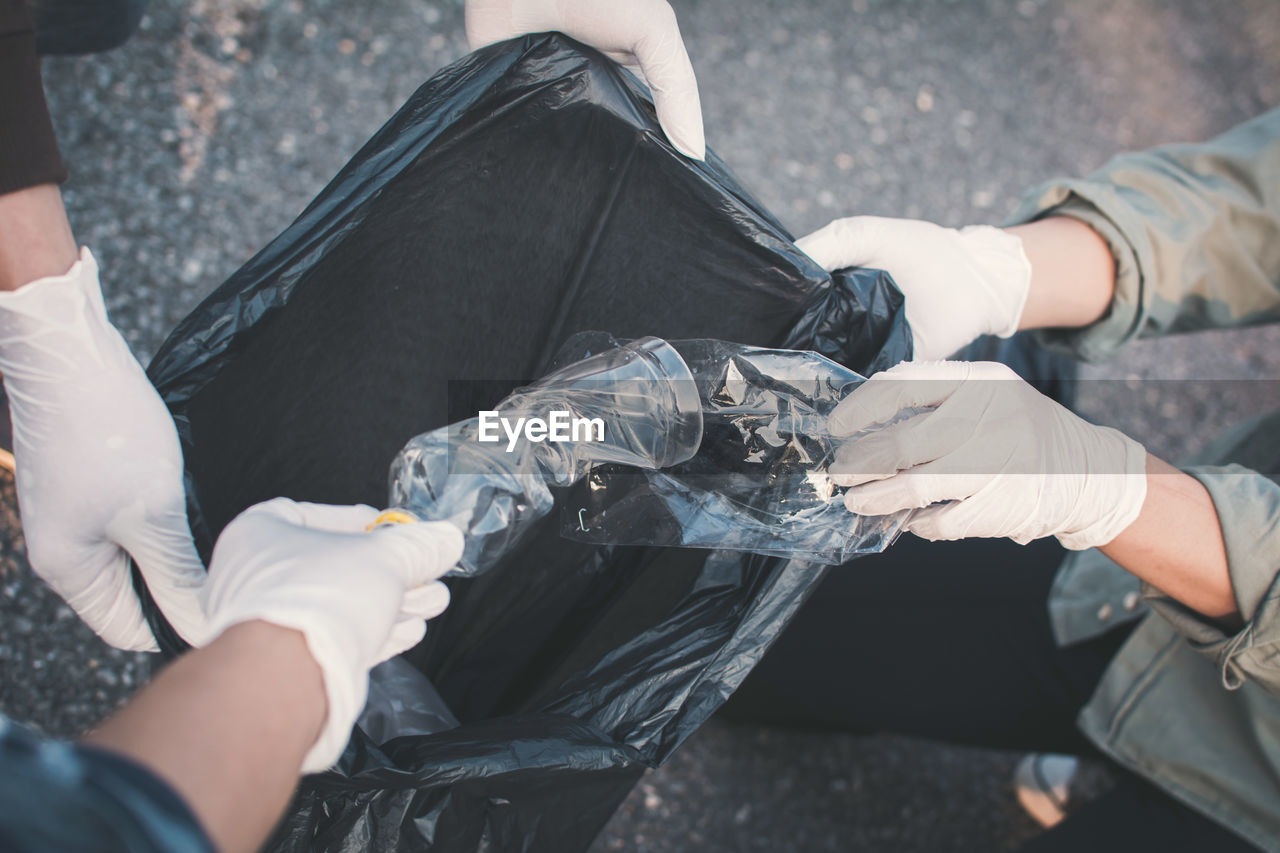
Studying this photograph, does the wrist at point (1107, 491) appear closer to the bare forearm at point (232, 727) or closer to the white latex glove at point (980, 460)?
the white latex glove at point (980, 460)

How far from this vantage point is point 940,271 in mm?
875

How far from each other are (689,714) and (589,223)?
1.61ft

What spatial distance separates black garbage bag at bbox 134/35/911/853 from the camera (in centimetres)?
62

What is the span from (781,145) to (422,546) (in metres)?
1.34

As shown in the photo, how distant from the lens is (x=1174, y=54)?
185cm

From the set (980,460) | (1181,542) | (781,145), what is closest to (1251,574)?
(1181,542)

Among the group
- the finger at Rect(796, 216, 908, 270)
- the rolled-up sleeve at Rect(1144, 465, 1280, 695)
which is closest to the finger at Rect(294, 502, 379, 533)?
the finger at Rect(796, 216, 908, 270)

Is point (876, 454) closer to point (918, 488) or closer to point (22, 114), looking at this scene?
point (918, 488)

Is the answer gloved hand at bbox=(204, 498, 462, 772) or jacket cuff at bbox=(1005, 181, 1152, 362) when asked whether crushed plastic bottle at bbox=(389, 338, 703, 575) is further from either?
jacket cuff at bbox=(1005, 181, 1152, 362)

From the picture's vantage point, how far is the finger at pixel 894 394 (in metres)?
0.65

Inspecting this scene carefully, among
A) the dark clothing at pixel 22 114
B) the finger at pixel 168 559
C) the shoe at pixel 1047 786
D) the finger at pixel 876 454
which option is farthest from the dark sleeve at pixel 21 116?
the shoe at pixel 1047 786

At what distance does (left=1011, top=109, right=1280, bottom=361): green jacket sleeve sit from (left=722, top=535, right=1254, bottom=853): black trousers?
1.12 ft

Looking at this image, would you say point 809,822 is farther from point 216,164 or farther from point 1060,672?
point 216,164

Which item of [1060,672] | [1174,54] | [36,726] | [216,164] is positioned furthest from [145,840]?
[1174,54]
